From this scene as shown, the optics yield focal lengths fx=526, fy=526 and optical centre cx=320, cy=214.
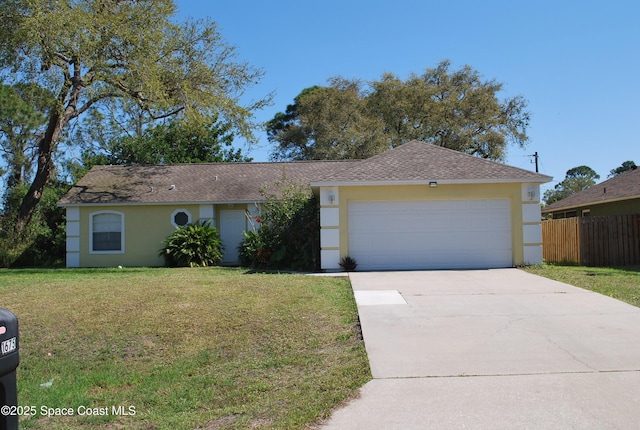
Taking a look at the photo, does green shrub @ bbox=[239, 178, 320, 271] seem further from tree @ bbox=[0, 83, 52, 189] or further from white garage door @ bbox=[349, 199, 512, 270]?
tree @ bbox=[0, 83, 52, 189]

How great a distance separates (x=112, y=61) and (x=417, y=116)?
819 inches

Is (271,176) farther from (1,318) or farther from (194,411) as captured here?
(1,318)

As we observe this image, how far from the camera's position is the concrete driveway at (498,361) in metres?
4.68

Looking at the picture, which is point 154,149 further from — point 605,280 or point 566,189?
point 566,189

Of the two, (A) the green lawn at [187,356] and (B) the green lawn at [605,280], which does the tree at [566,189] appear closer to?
(B) the green lawn at [605,280]

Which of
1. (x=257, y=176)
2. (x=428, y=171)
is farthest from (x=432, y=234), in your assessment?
(x=257, y=176)

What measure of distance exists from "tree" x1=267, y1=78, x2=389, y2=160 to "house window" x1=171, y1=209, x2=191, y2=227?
16027 mm

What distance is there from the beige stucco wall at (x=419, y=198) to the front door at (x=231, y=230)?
21.2ft

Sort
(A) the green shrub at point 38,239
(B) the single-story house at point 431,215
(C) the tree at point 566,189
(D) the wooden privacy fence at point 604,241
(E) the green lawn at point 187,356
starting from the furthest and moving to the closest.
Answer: (C) the tree at point 566,189 < (A) the green shrub at point 38,239 < (D) the wooden privacy fence at point 604,241 < (B) the single-story house at point 431,215 < (E) the green lawn at point 187,356

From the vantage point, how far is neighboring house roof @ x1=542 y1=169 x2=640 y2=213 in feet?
62.8

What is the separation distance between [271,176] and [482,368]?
1658 centimetres

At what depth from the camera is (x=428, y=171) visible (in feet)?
49.3

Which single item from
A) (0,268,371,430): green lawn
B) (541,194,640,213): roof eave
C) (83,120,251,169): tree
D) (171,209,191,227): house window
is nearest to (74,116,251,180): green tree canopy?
(83,120,251,169): tree

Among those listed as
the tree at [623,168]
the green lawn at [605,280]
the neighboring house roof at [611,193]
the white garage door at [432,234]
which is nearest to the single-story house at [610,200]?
the neighboring house roof at [611,193]
